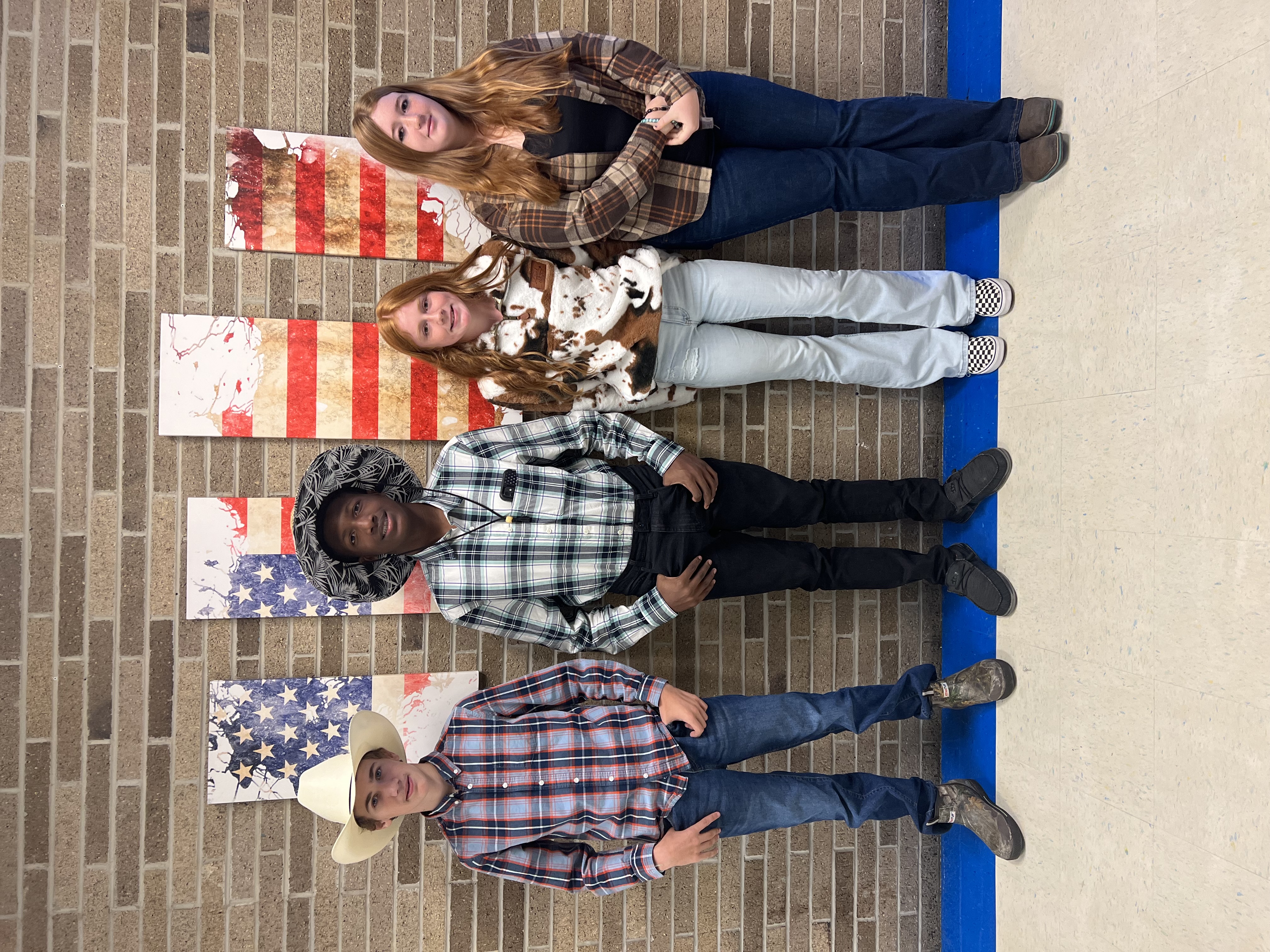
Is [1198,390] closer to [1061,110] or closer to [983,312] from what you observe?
[983,312]

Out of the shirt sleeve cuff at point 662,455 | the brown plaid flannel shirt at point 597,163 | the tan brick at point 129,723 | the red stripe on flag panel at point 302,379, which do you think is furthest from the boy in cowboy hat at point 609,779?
the brown plaid flannel shirt at point 597,163

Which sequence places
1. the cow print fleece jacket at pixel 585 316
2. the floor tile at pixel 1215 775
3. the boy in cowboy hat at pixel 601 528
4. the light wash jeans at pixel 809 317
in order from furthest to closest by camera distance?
the light wash jeans at pixel 809 317
the cow print fleece jacket at pixel 585 316
the boy in cowboy hat at pixel 601 528
the floor tile at pixel 1215 775

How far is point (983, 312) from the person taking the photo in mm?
2768

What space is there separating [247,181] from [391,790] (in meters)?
2.06

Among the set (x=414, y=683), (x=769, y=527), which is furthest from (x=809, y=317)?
(x=414, y=683)

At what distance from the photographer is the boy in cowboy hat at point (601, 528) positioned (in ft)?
7.62

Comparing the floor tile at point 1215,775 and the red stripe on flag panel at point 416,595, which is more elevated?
the red stripe on flag panel at point 416,595

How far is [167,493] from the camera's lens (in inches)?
104

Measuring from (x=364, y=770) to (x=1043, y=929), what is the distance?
2.25m

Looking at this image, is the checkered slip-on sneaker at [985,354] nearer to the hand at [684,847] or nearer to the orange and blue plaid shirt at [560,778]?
the orange and blue plaid shirt at [560,778]

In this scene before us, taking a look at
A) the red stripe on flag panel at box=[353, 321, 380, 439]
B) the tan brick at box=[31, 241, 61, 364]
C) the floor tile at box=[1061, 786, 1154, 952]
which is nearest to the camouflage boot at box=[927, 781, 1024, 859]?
the floor tile at box=[1061, 786, 1154, 952]

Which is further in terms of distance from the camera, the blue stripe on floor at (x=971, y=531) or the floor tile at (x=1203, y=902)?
the blue stripe on floor at (x=971, y=531)

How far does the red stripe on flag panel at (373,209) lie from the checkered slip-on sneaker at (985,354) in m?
2.13

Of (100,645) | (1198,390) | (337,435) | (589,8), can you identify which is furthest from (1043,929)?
(589,8)
